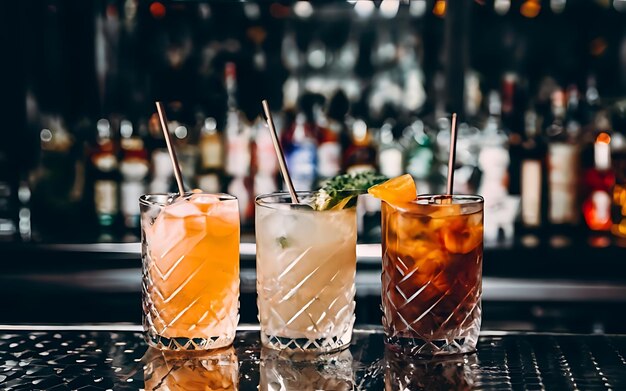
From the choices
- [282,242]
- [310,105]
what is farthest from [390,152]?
[282,242]

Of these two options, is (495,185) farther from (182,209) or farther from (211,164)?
(182,209)

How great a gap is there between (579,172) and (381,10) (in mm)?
857

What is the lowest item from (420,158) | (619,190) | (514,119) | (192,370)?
(192,370)

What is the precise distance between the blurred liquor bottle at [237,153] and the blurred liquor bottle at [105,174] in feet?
1.26

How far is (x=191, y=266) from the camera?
1.08 meters

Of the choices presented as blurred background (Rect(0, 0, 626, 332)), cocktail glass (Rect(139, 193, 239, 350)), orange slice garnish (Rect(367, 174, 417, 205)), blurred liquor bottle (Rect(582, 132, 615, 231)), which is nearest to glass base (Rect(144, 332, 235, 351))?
cocktail glass (Rect(139, 193, 239, 350))

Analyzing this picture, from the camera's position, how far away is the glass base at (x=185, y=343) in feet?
3.55

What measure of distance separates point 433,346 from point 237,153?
5.73ft

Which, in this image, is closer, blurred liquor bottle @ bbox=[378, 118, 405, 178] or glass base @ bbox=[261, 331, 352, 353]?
glass base @ bbox=[261, 331, 352, 353]

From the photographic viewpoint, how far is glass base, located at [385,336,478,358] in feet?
3.48

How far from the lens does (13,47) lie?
272 cm

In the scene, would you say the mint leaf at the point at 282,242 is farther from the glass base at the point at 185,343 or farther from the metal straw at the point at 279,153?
the glass base at the point at 185,343

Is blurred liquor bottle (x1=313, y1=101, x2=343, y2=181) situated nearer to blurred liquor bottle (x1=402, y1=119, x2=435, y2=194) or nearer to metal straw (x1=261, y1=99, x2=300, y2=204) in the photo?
blurred liquor bottle (x1=402, y1=119, x2=435, y2=194)

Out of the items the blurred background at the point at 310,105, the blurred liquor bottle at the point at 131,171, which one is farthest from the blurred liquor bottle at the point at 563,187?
the blurred liquor bottle at the point at 131,171
